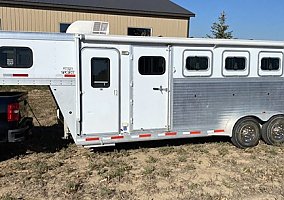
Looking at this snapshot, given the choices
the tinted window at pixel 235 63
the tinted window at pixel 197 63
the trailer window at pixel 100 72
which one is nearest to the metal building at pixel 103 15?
the trailer window at pixel 100 72

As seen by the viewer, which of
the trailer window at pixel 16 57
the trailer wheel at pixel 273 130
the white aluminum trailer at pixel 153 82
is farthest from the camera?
the trailer wheel at pixel 273 130

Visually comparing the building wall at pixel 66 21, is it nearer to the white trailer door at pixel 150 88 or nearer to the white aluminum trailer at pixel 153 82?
the white aluminum trailer at pixel 153 82

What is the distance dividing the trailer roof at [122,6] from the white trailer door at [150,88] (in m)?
12.2

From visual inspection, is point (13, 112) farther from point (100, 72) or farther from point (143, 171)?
point (143, 171)

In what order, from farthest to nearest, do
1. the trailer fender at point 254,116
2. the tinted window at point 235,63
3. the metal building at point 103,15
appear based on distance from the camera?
the metal building at point 103,15
the trailer fender at point 254,116
the tinted window at point 235,63

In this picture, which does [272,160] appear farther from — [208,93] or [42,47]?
[42,47]

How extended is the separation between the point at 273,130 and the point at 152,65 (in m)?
3.29

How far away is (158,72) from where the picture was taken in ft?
23.5

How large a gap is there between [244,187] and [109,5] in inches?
612

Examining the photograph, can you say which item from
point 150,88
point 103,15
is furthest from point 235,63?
point 103,15

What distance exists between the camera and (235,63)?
25.2 feet

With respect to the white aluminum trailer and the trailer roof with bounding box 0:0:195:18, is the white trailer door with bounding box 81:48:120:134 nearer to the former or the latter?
the white aluminum trailer

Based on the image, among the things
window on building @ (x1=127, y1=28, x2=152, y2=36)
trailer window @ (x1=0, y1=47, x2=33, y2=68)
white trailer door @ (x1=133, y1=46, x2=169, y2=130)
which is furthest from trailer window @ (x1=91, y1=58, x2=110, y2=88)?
window on building @ (x1=127, y1=28, x2=152, y2=36)

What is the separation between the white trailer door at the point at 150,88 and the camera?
700 cm
